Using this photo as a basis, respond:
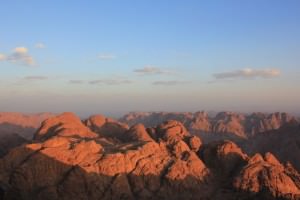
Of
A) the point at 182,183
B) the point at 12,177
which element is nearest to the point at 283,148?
the point at 182,183

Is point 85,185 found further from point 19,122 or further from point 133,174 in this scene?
point 19,122

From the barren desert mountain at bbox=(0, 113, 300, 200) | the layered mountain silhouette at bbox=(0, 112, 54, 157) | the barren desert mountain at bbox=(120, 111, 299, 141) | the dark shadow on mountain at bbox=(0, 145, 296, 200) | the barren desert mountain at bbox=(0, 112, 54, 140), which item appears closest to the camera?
the dark shadow on mountain at bbox=(0, 145, 296, 200)

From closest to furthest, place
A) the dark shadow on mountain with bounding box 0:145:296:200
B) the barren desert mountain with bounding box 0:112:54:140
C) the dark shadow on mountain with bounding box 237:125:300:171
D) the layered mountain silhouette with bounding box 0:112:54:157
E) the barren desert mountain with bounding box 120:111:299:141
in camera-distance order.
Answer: the dark shadow on mountain with bounding box 0:145:296:200 < the dark shadow on mountain with bounding box 237:125:300:171 < the layered mountain silhouette with bounding box 0:112:54:157 < the barren desert mountain with bounding box 120:111:299:141 < the barren desert mountain with bounding box 0:112:54:140

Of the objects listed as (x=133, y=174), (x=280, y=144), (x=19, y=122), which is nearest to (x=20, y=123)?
(x=19, y=122)

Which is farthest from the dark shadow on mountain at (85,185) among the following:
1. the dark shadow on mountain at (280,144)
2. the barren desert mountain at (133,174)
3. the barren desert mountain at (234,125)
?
the barren desert mountain at (234,125)

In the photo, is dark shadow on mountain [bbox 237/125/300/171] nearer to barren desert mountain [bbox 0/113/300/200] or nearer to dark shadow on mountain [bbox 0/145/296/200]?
barren desert mountain [bbox 0/113/300/200]

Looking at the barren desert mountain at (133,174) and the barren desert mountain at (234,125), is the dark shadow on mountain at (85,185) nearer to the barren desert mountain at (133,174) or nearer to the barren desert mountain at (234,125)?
the barren desert mountain at (133,174)

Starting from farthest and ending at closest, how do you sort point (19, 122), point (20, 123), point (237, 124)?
1. point (19, 122)
2. point (20, 123)
3. point (237, 124)

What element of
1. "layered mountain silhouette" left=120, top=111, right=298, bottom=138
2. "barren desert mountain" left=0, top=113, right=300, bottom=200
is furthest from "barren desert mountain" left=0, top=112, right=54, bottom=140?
"barren desert mountain" left=0, top=113, right=300, bottom=200
